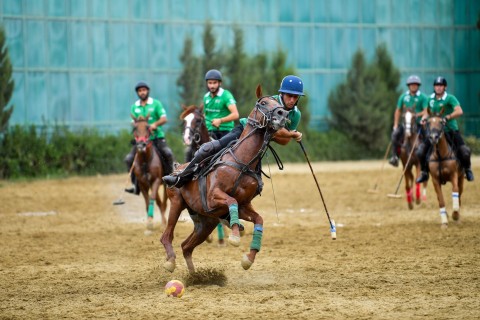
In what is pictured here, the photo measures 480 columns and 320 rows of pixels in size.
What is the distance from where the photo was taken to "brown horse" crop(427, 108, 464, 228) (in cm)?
1755

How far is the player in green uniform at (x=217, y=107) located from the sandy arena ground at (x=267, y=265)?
6.70ft

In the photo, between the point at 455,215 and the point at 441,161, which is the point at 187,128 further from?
the point at 455,215

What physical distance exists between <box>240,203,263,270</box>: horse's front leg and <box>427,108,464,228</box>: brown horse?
682 centimetres

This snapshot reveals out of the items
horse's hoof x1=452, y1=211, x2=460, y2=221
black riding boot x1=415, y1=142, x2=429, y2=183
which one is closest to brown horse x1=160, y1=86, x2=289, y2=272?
horse's hoof x1=452, y1=211, x2=460, y2=221

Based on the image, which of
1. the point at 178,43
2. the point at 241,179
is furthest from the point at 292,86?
the point at 178,43

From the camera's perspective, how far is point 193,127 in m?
16.5

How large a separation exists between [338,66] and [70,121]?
39.7 ft

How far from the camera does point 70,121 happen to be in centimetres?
3441

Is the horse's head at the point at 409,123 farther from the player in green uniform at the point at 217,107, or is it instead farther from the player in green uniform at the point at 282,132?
the player in green uniform at the point at 282,132

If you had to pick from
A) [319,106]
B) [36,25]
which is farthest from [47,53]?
[319,106]

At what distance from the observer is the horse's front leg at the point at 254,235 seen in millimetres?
11078

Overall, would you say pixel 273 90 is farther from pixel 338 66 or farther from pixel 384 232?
pixel 384 232

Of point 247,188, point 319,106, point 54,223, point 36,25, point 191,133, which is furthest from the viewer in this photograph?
point 319,106

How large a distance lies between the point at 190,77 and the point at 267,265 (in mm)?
21951
